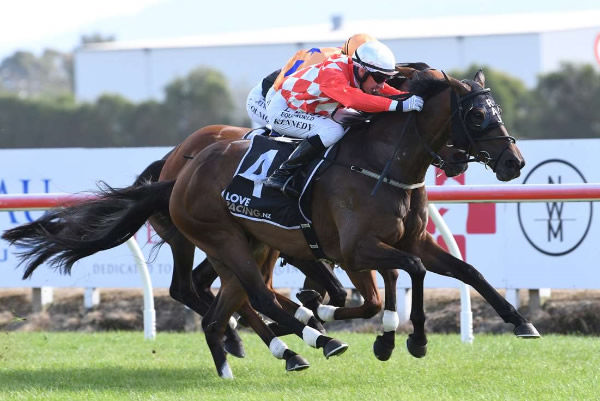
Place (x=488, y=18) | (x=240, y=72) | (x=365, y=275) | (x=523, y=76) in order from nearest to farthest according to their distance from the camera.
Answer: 1. (x=365, y=275)
2. (x=523, y=76)
3. (x=240, y=72)
4. (x=488, y=18)

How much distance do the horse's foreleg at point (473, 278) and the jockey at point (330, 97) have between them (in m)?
0.76

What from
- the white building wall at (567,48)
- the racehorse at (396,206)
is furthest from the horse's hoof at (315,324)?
the white building wall at (567,48)

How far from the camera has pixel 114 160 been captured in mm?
8969

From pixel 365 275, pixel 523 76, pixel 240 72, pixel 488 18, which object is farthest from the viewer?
pixel 488 18

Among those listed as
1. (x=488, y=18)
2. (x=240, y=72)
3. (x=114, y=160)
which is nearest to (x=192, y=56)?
(x=240, y=72)

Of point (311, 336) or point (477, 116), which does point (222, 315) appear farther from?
point (477, 116)

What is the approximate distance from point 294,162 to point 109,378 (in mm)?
1656

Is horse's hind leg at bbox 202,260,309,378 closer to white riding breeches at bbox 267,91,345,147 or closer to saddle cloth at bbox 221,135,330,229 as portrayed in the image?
saddle cloth at bbox 221,135,330,229

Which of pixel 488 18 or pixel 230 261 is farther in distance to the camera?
pixel 488 18

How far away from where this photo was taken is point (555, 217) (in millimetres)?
8055

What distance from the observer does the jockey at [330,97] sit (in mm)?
5586

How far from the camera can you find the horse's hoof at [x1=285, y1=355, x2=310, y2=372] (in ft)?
18.8

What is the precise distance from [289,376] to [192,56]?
36.0 m

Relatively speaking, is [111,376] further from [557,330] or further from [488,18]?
[488,18]
